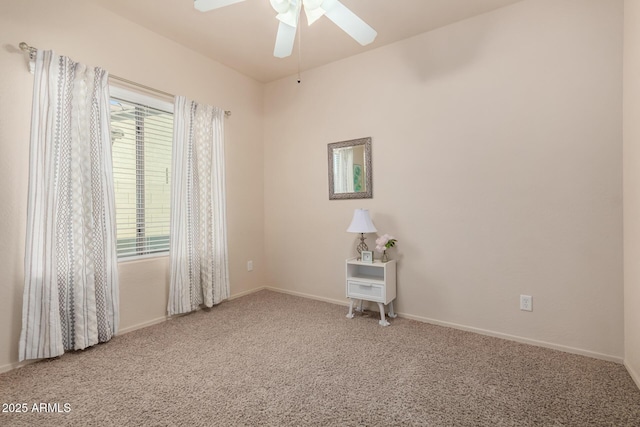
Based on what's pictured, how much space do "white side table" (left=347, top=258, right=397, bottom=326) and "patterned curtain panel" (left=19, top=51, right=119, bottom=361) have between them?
197 cm

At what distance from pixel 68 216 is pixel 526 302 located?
342 centimetres

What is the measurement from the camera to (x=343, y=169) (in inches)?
131

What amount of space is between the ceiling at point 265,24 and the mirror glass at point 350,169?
37.1 inches

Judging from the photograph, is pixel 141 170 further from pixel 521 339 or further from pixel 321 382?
pixel 521 339

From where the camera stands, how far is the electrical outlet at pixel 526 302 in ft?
7.78

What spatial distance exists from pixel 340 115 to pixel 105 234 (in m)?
2.41

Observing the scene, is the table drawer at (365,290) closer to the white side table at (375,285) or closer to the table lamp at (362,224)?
the white side table at (375,285)

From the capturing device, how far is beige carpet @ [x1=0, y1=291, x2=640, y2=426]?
1.54m

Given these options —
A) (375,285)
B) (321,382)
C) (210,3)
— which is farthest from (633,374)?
(210,3)

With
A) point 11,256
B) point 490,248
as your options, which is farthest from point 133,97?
point 490,248

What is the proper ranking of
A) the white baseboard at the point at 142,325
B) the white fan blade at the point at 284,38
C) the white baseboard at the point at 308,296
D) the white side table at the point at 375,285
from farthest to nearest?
the white baseboard at the point at 308,296
the white side table at the point at 375,285
the white baseboard at the point at 142,325
the white fan blade at the point at 284,38

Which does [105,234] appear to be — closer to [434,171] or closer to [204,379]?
[204,379]

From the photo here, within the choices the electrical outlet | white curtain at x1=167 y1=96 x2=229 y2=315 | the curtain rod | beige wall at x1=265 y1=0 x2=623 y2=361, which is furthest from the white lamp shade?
the curtain rod

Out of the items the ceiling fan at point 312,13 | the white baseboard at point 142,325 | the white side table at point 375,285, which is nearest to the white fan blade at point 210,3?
the ceiling fan at point 312,13
